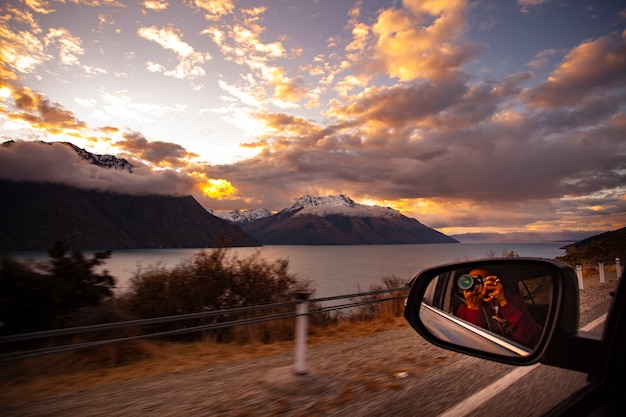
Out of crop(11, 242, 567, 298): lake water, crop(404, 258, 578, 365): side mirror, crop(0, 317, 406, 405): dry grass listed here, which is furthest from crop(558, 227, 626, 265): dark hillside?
crop(404, 258, 578, 365): side mirror

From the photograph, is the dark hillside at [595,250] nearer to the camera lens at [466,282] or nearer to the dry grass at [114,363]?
the dry grass at [114,363]

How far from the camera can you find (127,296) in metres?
8.64

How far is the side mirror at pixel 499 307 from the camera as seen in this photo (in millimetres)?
1275

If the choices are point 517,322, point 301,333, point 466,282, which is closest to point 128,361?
point 301,333

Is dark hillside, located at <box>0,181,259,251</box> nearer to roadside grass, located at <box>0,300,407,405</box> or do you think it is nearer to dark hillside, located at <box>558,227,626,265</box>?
roadside grass, located at <box>0,300,407,405</box>

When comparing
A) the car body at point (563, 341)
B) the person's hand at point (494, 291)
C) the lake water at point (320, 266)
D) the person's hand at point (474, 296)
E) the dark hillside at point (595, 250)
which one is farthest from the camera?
the lake water at point (320, 266)

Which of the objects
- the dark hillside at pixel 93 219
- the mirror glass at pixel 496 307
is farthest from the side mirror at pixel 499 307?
the dark hillside at pixel 93 219

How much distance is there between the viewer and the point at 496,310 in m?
1.64

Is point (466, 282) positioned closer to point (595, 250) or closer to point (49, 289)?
point (49, 289)

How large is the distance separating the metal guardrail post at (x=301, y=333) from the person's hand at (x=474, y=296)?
12.0ft

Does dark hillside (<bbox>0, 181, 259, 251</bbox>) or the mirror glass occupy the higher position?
dark hillside (<bbox>0, 181, 259, 251</bbox>)

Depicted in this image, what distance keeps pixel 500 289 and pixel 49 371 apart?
6925 mm

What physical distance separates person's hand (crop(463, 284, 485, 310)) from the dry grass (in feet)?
17.4

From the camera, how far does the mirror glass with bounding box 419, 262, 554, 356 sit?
1.43m
